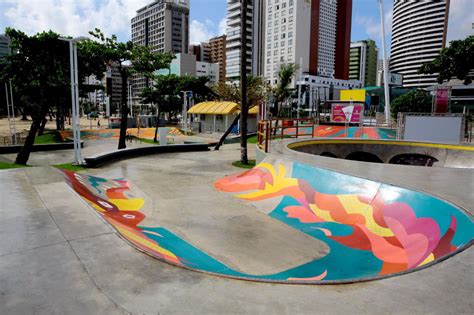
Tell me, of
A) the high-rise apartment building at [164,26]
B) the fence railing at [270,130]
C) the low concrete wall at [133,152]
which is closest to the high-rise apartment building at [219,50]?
the high-rise apartment building at [164,26]

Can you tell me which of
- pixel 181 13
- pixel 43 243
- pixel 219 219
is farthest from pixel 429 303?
pixel 181 13

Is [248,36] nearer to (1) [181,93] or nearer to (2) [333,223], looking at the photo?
(1) [181,93]

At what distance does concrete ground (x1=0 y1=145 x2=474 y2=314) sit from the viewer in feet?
11.8

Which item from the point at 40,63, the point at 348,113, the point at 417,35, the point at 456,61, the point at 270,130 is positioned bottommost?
the point at 270,130

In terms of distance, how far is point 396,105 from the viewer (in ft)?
176

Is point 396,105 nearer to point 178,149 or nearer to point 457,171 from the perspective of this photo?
point 178,149

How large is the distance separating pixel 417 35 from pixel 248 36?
91551mm

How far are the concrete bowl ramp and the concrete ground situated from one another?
0.30 meters

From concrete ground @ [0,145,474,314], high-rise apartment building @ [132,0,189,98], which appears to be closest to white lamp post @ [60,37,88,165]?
concrete ground @ [0,145,474,314]

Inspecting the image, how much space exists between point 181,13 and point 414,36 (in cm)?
12251

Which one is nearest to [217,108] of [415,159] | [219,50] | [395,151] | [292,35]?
[395,151]

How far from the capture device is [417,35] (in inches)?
6467

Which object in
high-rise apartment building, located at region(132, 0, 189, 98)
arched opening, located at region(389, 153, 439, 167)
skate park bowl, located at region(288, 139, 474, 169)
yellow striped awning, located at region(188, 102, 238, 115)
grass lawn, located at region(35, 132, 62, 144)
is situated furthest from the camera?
high-rise apartment building, located at region(132, 0, 189, 98)

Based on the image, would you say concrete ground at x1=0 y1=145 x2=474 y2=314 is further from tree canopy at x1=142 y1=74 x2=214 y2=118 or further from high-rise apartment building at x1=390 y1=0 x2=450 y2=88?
high-rise apartment building at x1=390 y1=0 x2=450 y2=88
